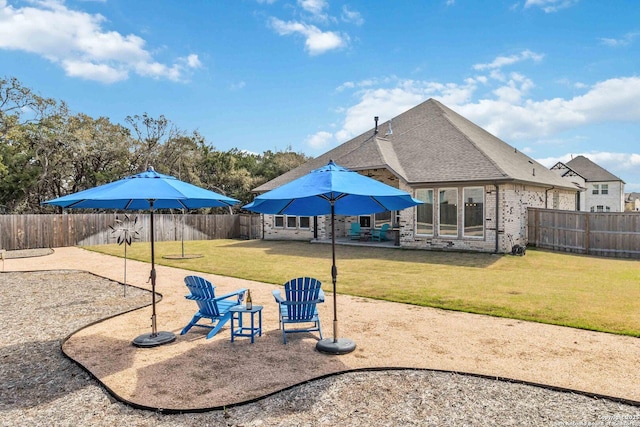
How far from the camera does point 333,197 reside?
18.9 feet

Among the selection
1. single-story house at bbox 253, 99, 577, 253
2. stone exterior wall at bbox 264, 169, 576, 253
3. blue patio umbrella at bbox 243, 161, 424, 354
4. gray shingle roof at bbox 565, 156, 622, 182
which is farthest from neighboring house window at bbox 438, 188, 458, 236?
gray shingle roof at bbox 565, 156, 622, 182

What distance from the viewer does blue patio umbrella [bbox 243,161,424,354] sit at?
499cm

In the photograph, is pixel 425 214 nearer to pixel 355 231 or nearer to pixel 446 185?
pixel 446 185

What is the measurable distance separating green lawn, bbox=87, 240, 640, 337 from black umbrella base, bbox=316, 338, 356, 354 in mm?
2933

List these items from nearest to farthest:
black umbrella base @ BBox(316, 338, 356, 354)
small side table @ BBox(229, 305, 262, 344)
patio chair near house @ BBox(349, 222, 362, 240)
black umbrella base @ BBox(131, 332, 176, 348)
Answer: black umbrella base @ BBox(316, 338, 356, 354), black umbrella base @ BBox(131, 332, 176, 348), small side table @ BBox(229, 305, 262, 344), patio chair near house @ BBox(349, 222, 362, 240)

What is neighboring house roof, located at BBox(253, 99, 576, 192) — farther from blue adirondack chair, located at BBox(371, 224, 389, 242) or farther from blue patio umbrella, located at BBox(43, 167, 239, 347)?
blue patio umbrella, located at BBox(43, 167, 239, 347)

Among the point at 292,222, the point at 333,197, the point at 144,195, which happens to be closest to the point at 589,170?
the point at 292,222

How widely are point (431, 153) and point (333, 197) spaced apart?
46.5 feet

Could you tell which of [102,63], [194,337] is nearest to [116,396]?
[194,337]

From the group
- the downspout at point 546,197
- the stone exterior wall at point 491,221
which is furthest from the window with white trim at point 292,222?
the downspout at point 546,197

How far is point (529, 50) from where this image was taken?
12992 mm

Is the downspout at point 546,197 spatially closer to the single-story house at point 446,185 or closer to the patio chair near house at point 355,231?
the single-story house at point 446,185

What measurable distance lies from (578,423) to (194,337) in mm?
5101

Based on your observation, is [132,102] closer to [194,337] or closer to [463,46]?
[463,46]
